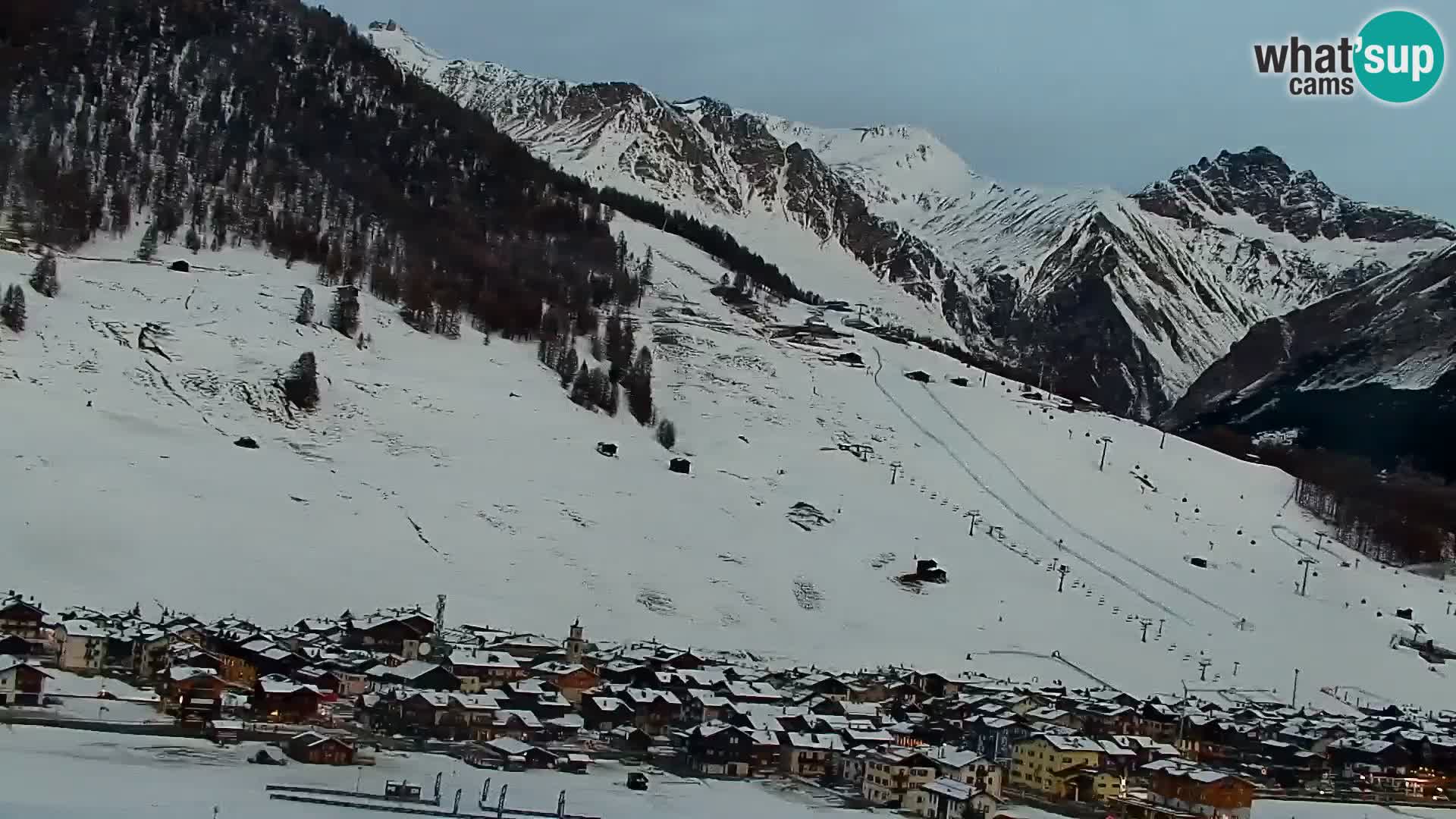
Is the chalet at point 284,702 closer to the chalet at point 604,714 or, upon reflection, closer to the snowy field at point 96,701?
the snowy field at point 96,701

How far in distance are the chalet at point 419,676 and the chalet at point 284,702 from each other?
2984 millimetres

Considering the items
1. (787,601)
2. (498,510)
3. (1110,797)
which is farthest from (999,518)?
(1110,797)

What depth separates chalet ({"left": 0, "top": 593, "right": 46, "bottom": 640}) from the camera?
2914 centimetres

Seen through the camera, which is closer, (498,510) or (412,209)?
(498,510)

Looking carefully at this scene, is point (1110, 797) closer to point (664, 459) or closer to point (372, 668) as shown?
point (372, 668)

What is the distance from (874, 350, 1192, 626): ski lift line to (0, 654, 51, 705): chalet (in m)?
37.8

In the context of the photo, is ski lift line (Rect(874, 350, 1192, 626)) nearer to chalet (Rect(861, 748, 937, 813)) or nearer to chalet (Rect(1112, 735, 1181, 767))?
chalet (Rect(1112, 735, 1181, 767))

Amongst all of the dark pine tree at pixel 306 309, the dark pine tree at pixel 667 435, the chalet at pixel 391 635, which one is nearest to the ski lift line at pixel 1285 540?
the dark pine tree at pixel 667 435

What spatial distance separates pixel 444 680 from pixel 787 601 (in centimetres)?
1790

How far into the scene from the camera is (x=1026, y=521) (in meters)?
59.2

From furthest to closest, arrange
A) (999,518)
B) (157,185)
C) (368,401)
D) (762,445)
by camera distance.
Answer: (157,185) < (762,445) < (999,518) < (368,401)

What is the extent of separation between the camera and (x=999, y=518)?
193ft

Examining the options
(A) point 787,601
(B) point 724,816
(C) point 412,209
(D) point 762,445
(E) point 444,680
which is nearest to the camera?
(B) point 724,816

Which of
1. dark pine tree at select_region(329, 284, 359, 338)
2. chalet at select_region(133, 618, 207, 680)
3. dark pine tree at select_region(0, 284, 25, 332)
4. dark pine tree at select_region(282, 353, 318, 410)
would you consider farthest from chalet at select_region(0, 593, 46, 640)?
dark pine tree at select_region(329, 284, 359, 338)
